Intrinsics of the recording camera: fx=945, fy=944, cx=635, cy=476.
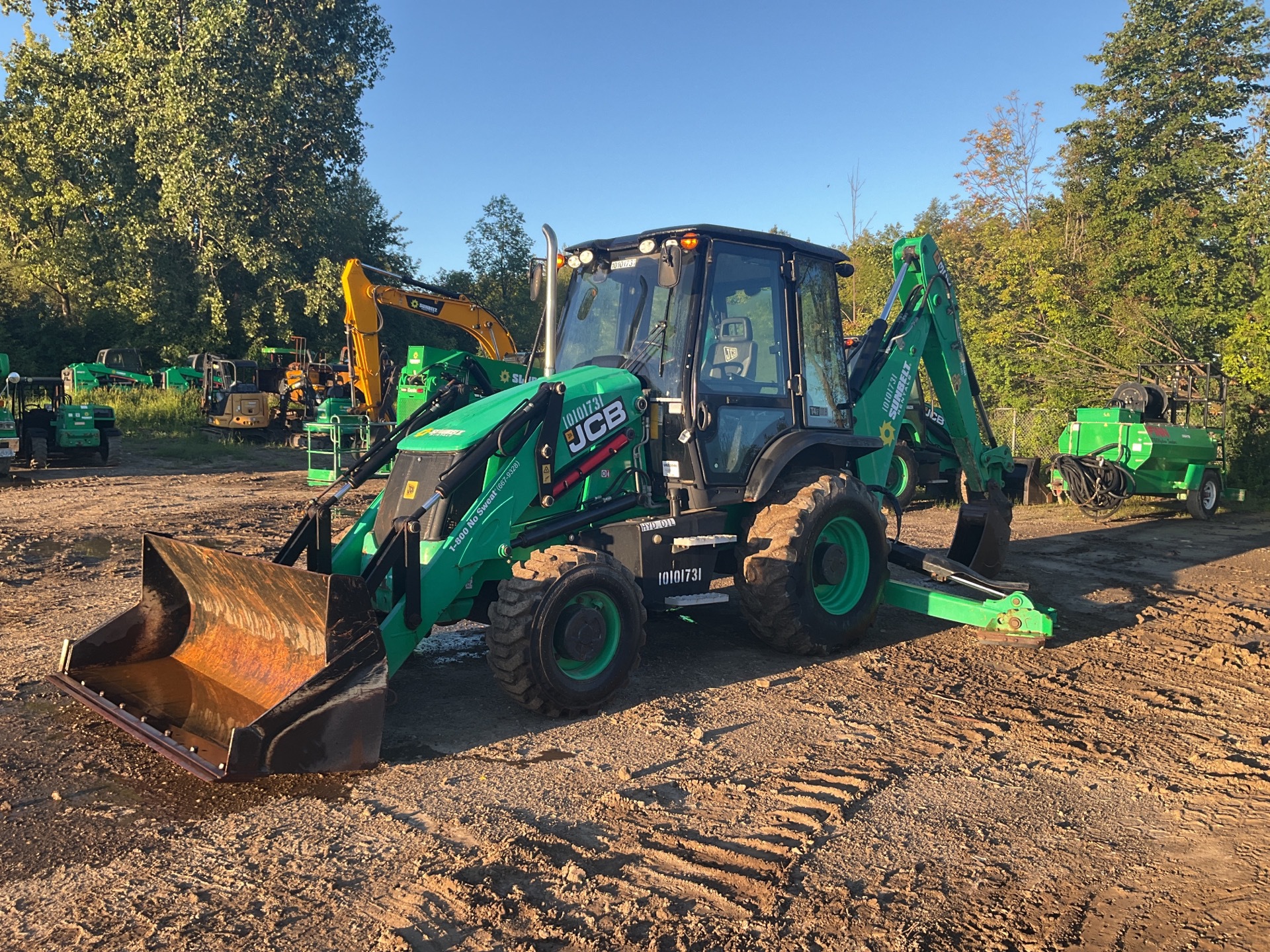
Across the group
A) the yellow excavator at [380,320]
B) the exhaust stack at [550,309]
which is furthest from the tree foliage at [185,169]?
the exhaust stack at [550,309]

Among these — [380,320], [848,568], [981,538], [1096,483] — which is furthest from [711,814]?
[380,320]

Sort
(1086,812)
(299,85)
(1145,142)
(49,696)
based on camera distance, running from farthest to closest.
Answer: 1. (299,85)
2. (1145,142)
3. (49,696)
4. (1086,812)

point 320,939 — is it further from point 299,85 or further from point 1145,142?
point 299,85

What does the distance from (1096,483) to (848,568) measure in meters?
9.12

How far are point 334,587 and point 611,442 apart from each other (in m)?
2.08

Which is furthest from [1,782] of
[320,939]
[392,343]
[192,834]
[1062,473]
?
[392,343]

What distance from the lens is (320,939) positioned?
3.06 m

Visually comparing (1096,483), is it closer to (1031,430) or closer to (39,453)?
(1031,430)

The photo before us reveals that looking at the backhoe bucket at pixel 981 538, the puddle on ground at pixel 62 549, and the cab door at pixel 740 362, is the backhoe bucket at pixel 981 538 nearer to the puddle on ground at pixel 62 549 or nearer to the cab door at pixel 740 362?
the cab door at pixel 740 362

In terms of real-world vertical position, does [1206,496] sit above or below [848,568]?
below

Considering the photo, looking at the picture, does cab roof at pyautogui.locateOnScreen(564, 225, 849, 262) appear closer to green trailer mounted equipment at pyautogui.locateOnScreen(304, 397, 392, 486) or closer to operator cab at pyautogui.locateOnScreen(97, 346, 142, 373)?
green trailer mounted equipment at pyautogui.locateOnScreen(304, 397, 392, 486)

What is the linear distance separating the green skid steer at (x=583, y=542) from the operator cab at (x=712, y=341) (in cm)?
2

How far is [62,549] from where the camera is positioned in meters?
10.1

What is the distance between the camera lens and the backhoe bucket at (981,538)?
842 cm
